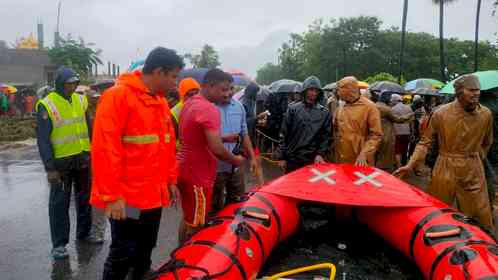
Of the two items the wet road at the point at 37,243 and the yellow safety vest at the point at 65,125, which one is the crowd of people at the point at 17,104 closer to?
the wet road at the point at 37,243

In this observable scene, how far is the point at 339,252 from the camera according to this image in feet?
13.7

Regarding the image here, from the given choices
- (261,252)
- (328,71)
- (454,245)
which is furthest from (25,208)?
(328,71)

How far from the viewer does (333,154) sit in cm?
494

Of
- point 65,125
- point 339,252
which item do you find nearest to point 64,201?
point 65,125

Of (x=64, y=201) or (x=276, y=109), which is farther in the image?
(x=276, y=109)

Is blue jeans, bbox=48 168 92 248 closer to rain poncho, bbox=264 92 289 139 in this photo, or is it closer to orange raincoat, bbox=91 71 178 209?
orange raincoat, bbox=91 71 178 209

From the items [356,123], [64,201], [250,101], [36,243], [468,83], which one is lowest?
[36,243]

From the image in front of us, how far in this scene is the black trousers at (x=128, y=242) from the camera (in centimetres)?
273

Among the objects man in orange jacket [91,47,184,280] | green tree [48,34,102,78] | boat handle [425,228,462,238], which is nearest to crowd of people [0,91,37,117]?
green tree [48,34,102,78]

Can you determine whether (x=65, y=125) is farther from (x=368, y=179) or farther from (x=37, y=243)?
(x=368, y=179)

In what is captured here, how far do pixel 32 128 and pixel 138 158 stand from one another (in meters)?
15.1

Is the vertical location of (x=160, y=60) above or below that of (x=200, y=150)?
above

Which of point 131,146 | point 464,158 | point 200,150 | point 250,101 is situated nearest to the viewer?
point 131,146

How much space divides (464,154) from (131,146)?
295 cm
